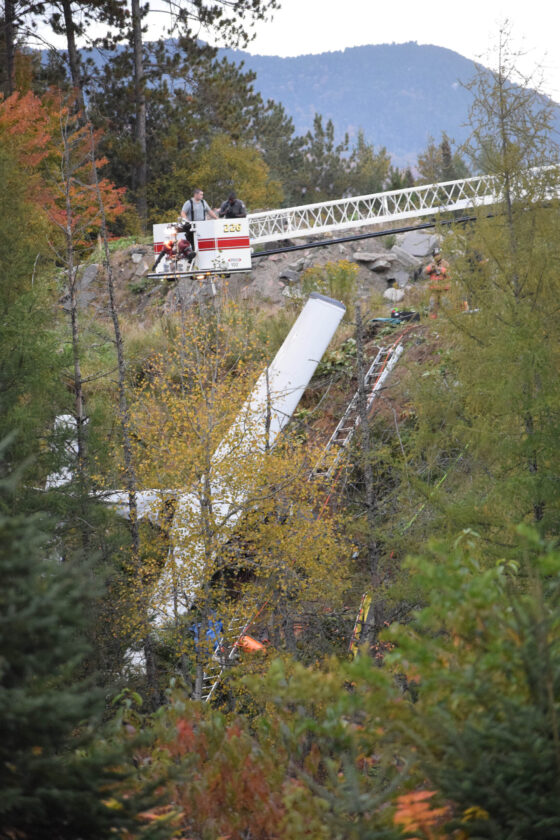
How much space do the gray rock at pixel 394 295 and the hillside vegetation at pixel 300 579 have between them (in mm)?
769

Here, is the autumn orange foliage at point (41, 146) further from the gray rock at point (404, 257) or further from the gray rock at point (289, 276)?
the gray rock at point (404, 257)

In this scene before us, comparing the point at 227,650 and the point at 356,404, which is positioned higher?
the point at 356,404

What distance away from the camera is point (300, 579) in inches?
530

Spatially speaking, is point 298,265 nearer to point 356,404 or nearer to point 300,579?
point 356,404

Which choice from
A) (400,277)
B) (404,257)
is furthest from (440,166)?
(400,277)

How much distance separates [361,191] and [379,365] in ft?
107

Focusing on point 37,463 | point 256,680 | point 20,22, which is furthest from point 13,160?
point 20,22

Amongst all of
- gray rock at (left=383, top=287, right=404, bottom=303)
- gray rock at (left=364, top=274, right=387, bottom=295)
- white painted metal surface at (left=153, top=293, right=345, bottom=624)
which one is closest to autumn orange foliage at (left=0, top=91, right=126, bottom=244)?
white painted metal surface at (left=153, top=293, right=345, bottom=624)

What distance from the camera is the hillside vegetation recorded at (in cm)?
328

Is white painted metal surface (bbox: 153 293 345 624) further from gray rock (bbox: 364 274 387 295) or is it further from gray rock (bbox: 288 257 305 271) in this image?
gray rock (bbox: 288 257 305 271)

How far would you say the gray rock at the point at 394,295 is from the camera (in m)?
24.4

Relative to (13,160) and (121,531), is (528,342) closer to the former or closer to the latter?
(121,531)

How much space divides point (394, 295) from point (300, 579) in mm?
12878

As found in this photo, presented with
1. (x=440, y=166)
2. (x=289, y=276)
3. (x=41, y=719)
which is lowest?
(x=41, y=719)
